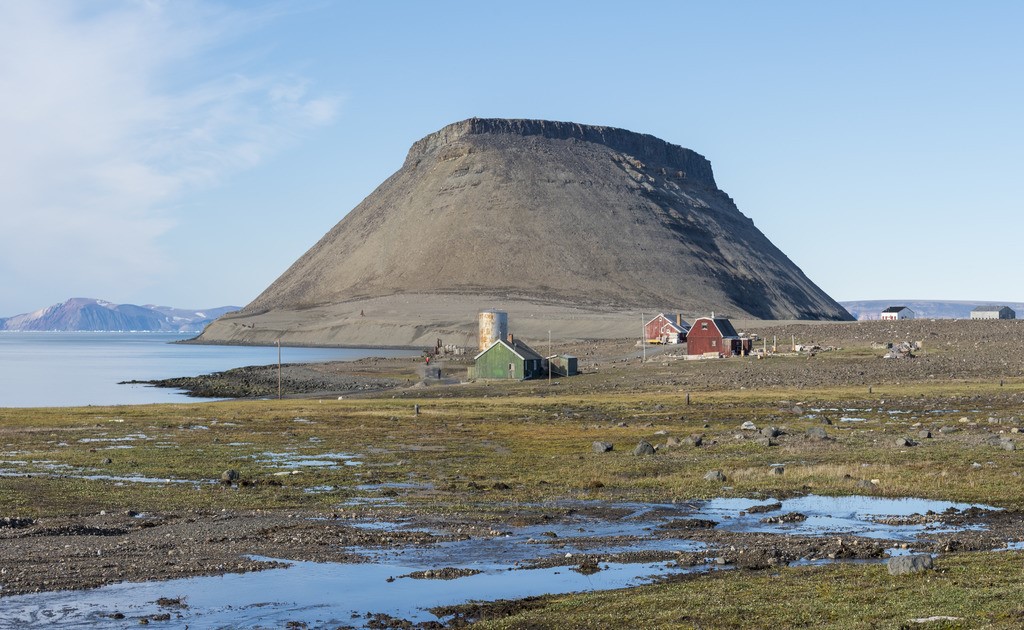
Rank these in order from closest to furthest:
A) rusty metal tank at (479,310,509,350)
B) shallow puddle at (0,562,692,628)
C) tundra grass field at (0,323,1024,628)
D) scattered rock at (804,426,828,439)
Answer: tundra grass field at (0,323,1024,628) → shallow puddle at (0,562,692,628) → scattered rock at (804,426,828,439) → rusty metal tank at (479,310,509,350)

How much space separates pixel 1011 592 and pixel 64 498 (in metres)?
26.0

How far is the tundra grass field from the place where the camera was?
18.8m

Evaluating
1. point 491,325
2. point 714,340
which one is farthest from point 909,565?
point 491,325

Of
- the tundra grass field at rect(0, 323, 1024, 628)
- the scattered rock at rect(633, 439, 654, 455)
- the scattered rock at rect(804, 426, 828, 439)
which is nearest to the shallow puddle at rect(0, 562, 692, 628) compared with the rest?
→ the tundra grass field at rect(0, 323, 1024, 628)

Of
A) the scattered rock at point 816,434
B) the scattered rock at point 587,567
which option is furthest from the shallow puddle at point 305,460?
the scattered rock at point 587,567

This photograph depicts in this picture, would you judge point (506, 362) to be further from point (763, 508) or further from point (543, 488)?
point (763, 508)

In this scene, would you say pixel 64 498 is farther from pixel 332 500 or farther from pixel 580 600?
pixel 580 600

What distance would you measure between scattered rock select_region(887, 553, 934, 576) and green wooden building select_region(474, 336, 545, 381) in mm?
81950

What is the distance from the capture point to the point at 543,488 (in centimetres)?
3456

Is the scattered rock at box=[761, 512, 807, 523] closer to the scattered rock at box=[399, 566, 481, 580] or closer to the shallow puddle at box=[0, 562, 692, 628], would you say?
the shallow puddle at box=[0, 562, 692, 628]

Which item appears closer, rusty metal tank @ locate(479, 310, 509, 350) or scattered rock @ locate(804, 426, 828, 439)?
scattered rock @ locate(804, 426, 828, 439)

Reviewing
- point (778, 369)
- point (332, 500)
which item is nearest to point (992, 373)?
point (778, 369)

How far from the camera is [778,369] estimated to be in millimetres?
100688

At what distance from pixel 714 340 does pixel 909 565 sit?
101980 millimetres
